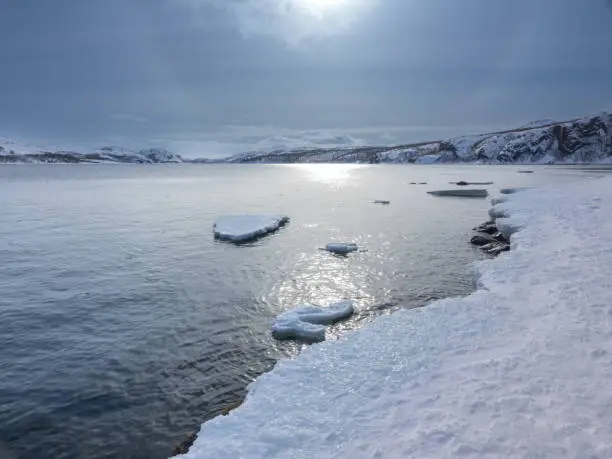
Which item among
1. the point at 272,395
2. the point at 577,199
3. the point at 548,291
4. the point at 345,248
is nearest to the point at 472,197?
the point at 577,199

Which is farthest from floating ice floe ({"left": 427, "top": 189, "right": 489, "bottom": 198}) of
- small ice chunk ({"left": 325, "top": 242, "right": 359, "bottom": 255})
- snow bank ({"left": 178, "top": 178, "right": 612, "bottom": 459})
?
snow bank ({"left": 178, "top": 178, "right": 612, "bottom": 459})

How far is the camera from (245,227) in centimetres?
3544

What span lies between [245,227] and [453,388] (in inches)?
1082

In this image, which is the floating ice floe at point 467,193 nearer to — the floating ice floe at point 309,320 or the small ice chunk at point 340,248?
the small ice chunk at point 340,248

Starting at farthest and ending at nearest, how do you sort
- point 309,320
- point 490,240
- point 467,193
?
point 467,193, point 490,240, point 309,320

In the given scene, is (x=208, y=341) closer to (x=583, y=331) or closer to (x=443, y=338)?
(x=443, y=338)

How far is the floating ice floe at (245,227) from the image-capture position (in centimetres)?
3281

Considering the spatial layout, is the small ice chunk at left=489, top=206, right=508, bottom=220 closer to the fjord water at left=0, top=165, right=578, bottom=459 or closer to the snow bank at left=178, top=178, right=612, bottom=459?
the fjord water at left=0, top=165, right=578, bottom=459

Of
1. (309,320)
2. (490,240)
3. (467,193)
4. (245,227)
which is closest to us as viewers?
(309,320)

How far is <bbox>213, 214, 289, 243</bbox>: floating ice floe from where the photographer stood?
108 feet

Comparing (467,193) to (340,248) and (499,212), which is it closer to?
(499,212)

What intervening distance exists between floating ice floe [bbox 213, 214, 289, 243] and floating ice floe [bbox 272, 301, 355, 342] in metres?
16.3

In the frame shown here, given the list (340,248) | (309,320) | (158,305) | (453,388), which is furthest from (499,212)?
(453,388)

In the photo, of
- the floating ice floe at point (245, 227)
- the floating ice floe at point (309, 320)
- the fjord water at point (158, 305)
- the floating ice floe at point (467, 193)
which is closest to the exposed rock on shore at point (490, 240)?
the fjord water at point (158, 305)
